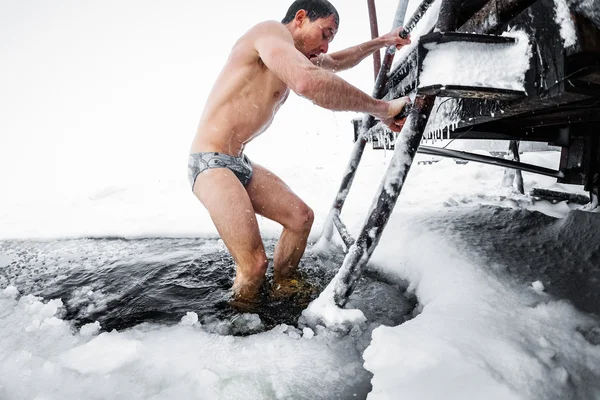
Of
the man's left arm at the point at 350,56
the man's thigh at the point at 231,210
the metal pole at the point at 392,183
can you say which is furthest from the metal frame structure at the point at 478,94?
the man's thigh at the point at 231,210

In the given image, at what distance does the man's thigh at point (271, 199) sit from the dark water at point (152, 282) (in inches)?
18.9

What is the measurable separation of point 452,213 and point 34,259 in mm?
4138

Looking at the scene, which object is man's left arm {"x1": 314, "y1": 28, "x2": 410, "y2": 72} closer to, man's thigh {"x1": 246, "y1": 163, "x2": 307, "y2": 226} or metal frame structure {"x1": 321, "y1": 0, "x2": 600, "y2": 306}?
metal frame structure {"x1": 321, "y1": 0, "x2": 600, "y2": 306}

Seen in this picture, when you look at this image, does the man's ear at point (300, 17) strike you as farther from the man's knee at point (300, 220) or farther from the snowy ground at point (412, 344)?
the snowy ground at point (412, 344)

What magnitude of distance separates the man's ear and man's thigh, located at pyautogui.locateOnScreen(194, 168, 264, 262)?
1128 mm

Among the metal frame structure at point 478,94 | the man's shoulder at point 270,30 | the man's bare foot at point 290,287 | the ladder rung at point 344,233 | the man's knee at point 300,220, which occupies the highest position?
the man's shoulder at point 270,30

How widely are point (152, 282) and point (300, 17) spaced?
2.23 meters

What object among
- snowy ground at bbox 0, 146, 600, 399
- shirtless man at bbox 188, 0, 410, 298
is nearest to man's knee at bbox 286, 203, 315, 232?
shirtless man at bbox 188, 0, 410, 298

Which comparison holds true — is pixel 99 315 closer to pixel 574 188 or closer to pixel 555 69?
pixel 555 69

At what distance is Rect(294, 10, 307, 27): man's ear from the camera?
2.22 m

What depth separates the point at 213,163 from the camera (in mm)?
2137

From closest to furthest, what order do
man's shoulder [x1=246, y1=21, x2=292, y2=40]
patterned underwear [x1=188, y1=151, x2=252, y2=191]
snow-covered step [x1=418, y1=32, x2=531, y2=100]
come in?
snow-covered step [x1=418, y1=32, x2=531, y2=100] < man's shoulder [x1=246, y1=21, x2=292, y2=40] < patterned underwear [x1=188, y1=151, x2=252, y2=191]

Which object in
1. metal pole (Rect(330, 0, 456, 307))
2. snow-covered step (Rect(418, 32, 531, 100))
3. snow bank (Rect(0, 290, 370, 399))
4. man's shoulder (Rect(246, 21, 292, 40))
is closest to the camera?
snow-covered step (Rect(418, 32, 531, 100))

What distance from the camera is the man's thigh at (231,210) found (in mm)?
2039
